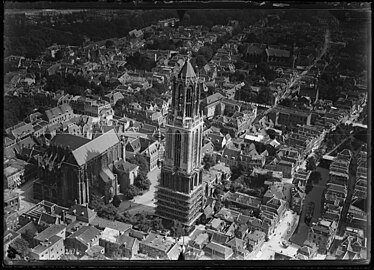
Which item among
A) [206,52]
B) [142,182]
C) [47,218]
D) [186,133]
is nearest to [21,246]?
[47,218]

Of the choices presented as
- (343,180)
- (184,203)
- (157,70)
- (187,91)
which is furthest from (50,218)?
(343,180)

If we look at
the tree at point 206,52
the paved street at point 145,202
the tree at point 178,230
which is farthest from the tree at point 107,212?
the tree at point 206,52

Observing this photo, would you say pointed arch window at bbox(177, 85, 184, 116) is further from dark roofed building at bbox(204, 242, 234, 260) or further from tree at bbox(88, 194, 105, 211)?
dark roofed building at bbox(204, 242, 234, 260)

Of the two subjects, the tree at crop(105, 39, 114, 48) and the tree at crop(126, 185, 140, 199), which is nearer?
the tree at crop(126, 185, 140, 199)

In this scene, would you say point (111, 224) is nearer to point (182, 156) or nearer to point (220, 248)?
point (182, 156)

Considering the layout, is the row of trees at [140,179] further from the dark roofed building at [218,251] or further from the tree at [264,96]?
the tree at [264,96]

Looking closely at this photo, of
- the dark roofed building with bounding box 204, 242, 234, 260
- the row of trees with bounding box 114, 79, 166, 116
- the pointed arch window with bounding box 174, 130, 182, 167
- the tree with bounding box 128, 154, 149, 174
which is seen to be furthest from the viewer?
the row of trees with bounding box 114, 79, 166, 116

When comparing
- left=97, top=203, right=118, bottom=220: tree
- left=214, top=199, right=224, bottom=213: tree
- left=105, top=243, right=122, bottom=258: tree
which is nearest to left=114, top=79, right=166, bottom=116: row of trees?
A: left=97, top=203, right=118, bottom=220: tree
